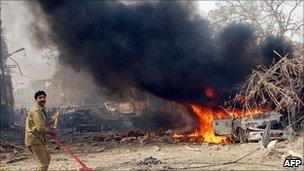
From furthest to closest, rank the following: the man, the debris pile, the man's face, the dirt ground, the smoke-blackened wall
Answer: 1. the smoke-blackened wall
2. the debris pile
3. the dirt ground
4. the man's face
5. the man

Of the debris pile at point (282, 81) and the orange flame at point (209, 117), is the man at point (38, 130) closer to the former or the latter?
the debris pile at point (282, 81)

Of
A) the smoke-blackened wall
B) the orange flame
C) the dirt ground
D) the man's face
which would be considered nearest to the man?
the man's face

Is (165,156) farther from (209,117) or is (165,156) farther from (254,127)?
(209,117)

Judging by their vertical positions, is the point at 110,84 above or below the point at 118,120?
above

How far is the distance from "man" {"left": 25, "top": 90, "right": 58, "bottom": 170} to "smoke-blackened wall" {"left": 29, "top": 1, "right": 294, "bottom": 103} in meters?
13.1

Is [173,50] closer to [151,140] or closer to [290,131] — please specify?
[151,140]

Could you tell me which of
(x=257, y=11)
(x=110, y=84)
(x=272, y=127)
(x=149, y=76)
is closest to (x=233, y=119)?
(x=272, y=127)

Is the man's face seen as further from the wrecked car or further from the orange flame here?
the orange flame

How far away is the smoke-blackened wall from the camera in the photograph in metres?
21.1

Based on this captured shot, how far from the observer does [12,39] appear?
1704 inches

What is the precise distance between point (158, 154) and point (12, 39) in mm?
35189

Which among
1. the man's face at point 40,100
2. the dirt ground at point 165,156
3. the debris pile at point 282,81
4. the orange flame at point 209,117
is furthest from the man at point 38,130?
the orange flame at point 209,117

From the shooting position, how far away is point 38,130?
7.81 metres

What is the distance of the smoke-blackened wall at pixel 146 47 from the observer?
832 inches
